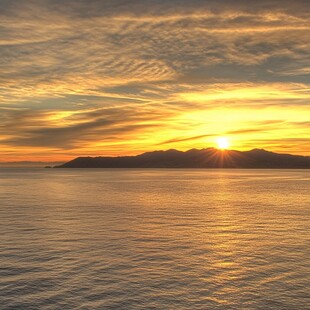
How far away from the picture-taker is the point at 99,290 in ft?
79.5

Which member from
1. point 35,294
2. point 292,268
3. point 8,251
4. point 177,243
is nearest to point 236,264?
point 292,268

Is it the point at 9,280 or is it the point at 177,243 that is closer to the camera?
the point at 9,280

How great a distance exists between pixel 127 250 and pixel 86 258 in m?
4.26

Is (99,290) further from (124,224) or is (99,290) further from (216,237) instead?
(124,224)

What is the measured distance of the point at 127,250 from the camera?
35.2 metres

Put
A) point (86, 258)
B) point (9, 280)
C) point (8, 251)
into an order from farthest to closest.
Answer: point (8, 251), point (86, 258), point (9, 280)

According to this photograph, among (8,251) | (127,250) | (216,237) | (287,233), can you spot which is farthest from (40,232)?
(287,233)

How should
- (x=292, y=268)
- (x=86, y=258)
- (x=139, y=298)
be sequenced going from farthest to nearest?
1. (x=86, y=258)
2. (x=292, y=268)
3. (x=139, y=298)

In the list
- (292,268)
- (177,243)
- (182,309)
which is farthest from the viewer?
(177,243)

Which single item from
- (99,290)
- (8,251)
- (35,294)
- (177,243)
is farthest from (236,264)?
(8,251)

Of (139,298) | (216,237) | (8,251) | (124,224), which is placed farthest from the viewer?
(124,224)

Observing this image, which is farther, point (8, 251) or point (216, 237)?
point (216, 237)

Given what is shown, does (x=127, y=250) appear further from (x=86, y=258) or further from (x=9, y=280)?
(x=9, y=280)

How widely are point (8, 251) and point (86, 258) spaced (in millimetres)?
7137
